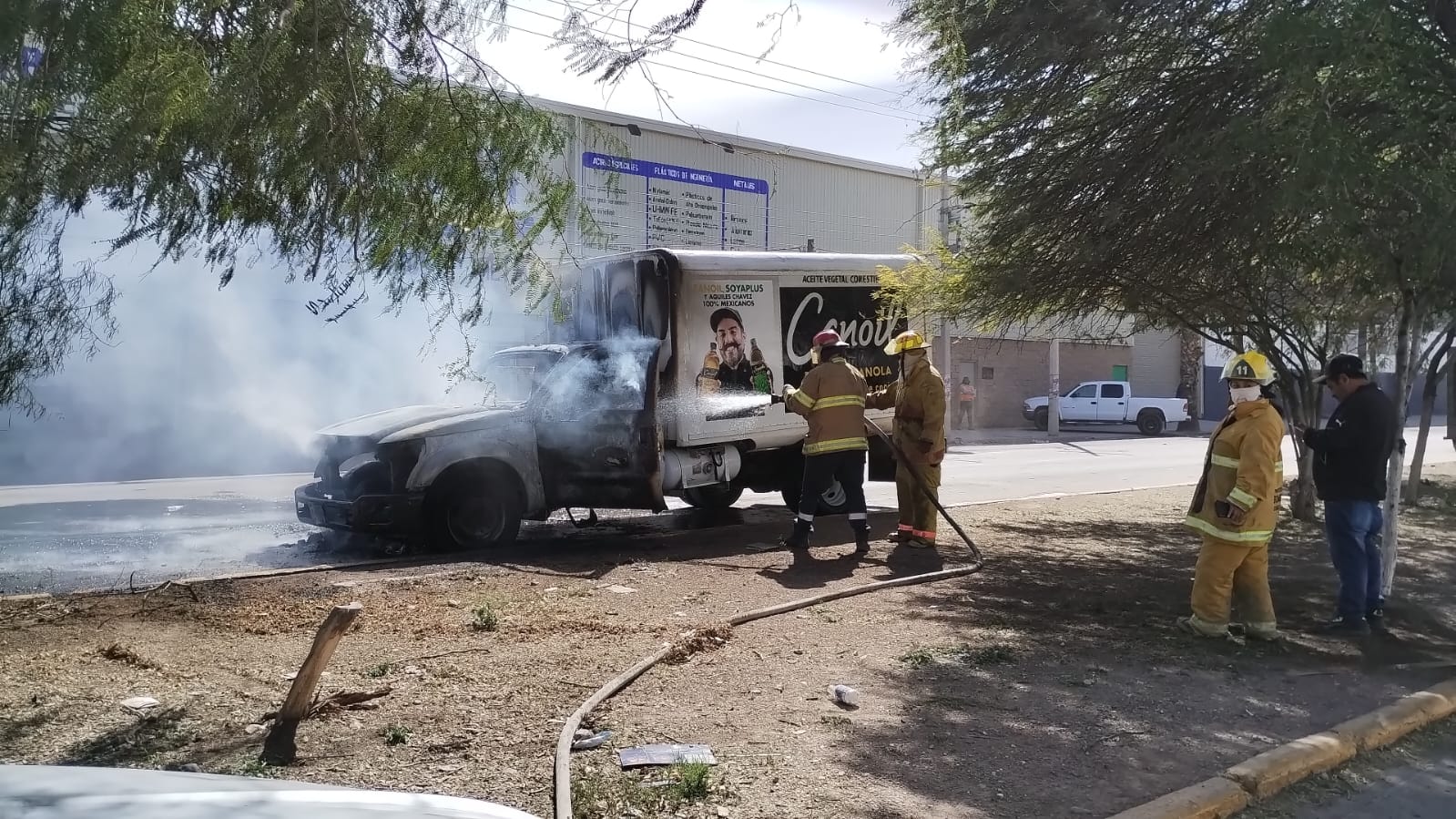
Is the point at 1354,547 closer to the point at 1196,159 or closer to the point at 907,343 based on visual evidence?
the point at 1196,159

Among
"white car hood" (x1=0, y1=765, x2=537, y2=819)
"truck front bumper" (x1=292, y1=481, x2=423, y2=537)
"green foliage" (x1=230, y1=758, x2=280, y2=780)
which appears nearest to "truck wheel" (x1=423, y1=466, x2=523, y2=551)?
"truck front bumper" (x1=292, y1=481, x2=423, y2=537)

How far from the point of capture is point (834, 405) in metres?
9.51

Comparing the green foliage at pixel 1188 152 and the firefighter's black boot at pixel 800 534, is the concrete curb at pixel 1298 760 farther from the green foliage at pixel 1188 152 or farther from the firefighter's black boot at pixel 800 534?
the firefighter's black boot at pixel 800 534

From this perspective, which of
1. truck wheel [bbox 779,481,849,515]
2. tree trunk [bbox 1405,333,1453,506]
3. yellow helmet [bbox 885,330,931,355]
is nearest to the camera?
tree trunk [bbox 1405,333,1453,506]

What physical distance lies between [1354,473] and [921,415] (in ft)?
12.2

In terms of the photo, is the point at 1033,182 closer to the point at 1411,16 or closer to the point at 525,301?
the point at 1411,16

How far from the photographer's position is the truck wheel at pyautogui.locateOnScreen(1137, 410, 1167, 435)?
118 feet

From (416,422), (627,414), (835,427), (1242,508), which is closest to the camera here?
(1242,508)

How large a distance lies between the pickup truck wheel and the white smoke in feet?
91.3

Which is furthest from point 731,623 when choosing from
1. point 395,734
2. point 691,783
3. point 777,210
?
point 777,210

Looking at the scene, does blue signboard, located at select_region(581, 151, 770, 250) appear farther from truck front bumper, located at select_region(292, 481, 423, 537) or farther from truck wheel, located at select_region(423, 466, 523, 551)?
truck front bumper, located at select_region(292, 481, 423, 537)

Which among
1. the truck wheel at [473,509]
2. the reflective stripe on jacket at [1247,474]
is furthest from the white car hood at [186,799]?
the truck wheel at [473,509]

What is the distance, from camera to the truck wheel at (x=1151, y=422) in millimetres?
35906

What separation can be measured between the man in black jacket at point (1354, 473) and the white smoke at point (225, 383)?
5.74 metres
